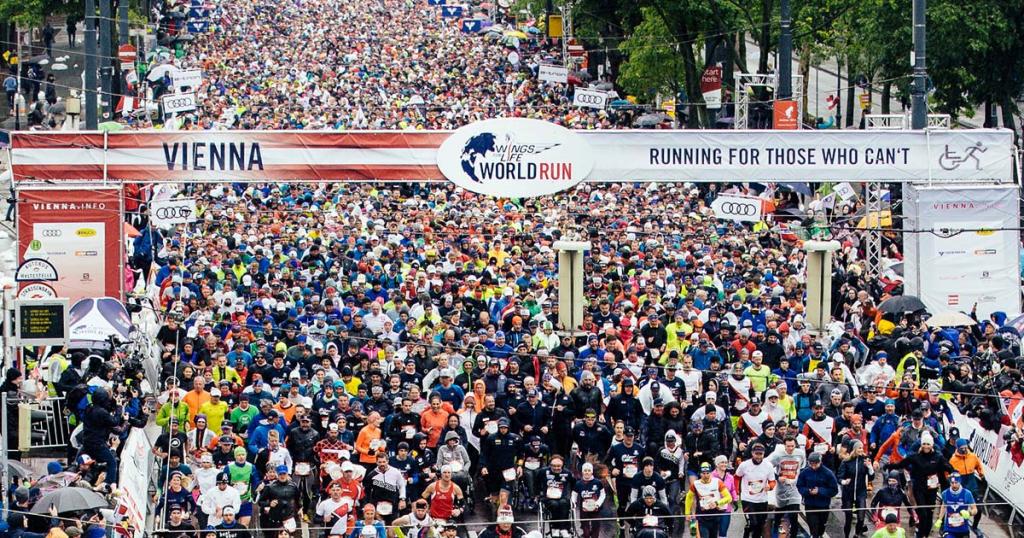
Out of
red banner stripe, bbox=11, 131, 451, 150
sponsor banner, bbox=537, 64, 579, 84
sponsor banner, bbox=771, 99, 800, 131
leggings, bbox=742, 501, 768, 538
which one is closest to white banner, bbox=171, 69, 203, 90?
sponsor banner, bbox=537, 64, 579, 84

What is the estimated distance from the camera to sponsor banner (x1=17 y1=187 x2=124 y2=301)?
28.9 m

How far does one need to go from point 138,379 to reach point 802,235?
16.1 m

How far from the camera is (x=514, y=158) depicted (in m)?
29.6

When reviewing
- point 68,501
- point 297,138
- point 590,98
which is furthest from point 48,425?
point 590,98

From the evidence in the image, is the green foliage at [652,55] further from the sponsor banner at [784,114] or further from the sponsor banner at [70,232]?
the sponsor banner at [70,232]

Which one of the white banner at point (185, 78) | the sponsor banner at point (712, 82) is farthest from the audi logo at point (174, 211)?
the sponsor banner at point (712, 82)

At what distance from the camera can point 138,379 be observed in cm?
2527

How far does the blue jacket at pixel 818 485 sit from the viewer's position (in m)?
21.8

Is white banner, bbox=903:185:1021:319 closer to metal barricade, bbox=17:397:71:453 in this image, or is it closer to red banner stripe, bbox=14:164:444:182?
red banner stripe, bbox=14:164:444:182

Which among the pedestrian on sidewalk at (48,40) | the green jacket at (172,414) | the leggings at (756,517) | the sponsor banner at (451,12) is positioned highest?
the sponsor banner at (451,12)

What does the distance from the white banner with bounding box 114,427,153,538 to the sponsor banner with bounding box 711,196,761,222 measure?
11.6 metres

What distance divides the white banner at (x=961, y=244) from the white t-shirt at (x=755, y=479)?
365 inches

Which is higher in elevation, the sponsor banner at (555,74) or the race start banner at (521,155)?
the sponsor banner at (555,74)

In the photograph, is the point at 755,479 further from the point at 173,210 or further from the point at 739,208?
the point at 173,210
